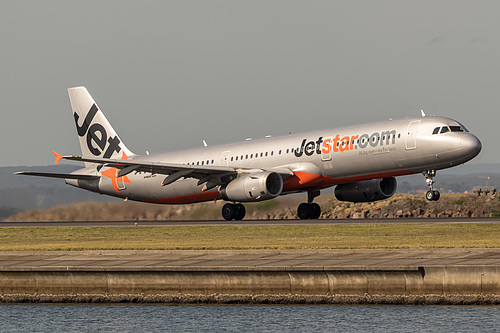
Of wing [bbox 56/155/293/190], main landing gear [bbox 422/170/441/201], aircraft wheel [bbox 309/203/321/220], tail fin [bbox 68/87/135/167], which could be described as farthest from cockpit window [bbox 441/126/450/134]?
tail fin [bbox 68/87/135/167]

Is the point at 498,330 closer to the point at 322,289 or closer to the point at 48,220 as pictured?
the point at 322,289

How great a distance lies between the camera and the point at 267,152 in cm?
5050

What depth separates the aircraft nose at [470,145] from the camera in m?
43.7

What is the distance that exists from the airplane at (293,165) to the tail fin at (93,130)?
3.7 inches

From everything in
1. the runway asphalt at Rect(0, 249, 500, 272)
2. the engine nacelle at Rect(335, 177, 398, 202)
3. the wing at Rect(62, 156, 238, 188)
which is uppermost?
the wing at Rect(62, 156, 238, 188)

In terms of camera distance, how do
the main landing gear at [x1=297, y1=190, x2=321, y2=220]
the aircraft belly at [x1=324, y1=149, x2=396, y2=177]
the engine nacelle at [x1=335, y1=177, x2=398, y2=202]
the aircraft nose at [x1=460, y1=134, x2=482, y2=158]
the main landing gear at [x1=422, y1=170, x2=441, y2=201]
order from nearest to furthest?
the aircraft nose at [x1=460, y1=134, x2=482, y2=158], the main landing gear at [x1=422, y1=170, x2=441, y2=201], the aircraft belly at [x1=324, y1=149, x2=396, y2=177], the engine nacelle at [x1=335, y1=177, x2=398, y2=202], the main landing gear at [x1=297, y1=190, x2=321, y2=220]

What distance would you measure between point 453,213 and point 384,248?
32112mm

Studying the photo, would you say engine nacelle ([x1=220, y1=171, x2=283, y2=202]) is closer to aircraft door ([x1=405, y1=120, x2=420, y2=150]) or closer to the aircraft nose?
aircraft door ([x1=405, y1=120, x2=420, y2=150])

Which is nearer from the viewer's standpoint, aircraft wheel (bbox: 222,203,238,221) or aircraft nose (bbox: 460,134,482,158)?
aircraft nose (bbox: 460,134,482,158)

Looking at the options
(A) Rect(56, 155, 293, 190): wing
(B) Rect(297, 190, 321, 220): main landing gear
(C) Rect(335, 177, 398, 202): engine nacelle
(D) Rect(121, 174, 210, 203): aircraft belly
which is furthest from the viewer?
(D) Rect(121, 174, 210, 203): aircraft belly

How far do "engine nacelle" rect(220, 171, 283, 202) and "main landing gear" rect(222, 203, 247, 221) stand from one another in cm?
209

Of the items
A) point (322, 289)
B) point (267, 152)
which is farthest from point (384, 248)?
point (267, 152)

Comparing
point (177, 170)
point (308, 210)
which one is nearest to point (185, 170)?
point (177, 170)

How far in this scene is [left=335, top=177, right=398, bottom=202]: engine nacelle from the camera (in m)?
50.6
